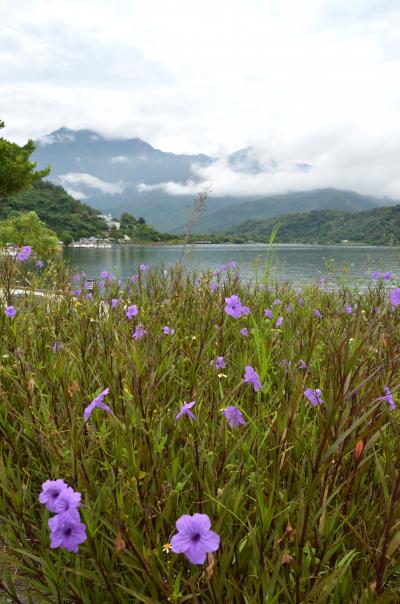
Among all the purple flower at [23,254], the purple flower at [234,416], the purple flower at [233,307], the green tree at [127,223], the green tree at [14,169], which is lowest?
the purple flower at [234,416]

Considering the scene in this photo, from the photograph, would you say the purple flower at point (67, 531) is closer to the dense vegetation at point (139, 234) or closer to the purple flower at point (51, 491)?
the purple flower at point (51, 491)

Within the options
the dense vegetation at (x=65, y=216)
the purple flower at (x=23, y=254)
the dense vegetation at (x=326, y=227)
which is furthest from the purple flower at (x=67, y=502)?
the dense vegetation at (x=326, y=227)

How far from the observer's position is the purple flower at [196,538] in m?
0.85

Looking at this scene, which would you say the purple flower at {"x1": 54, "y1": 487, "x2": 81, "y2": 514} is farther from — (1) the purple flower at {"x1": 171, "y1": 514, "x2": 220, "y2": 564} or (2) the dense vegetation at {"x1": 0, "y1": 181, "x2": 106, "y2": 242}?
(2) the dense vegetation at {"x1": 0, "y1": 181, "x2": 106, "y2": 242}

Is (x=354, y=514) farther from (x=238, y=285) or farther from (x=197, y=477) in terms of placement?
(x=238, y=285)

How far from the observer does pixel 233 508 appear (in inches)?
49.6

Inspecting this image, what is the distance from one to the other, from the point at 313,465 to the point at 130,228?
125282 millimetres

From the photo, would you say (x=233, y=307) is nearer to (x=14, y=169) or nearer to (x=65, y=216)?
(x=14, y=169)

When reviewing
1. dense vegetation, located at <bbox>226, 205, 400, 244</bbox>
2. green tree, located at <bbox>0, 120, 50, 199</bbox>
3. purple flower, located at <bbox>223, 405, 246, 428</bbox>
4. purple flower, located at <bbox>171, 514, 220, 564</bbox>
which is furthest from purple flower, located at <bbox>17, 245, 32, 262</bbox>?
dense vegetation, located at <bbox>226, 205, 400, 244</bbox>

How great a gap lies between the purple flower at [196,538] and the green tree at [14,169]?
91.4 feet

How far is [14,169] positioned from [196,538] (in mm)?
28083

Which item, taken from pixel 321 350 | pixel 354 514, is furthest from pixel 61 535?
pixel 321 350

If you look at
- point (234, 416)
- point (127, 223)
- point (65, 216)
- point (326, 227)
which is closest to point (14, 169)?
point (234, 416)

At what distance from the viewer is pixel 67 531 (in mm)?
1031
